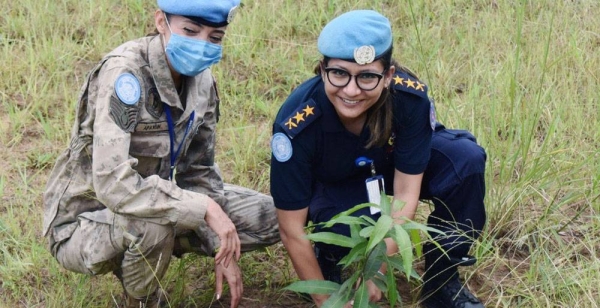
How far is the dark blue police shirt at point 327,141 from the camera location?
286 cm

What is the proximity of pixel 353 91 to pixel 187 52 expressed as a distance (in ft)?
1.73

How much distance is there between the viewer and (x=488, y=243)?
3146 mm

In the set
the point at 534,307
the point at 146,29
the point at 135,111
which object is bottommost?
the point at 534,307

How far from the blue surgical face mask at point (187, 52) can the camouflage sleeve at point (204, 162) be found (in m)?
0.28

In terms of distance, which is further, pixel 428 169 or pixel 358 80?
pixel 428 169

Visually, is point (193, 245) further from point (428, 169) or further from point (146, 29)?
point (146, 29)

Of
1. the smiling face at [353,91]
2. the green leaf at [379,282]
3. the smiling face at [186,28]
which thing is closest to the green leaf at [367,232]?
the green leaf at [379,282]

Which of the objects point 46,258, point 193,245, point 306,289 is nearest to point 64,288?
point 46,258

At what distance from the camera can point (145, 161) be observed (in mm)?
2920

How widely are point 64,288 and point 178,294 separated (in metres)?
0.41

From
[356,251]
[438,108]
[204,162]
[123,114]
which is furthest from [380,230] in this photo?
[438,108]

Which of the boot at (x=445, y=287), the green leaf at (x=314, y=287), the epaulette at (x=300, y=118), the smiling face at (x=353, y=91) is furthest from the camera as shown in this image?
the boot at (x=445, y=287)

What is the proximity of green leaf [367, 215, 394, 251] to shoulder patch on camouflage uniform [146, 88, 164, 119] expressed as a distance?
0.87 m

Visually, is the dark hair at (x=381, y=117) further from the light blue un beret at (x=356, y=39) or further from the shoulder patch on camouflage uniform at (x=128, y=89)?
the shoulder patch on camouflage uniform at (x=128, y=89)
